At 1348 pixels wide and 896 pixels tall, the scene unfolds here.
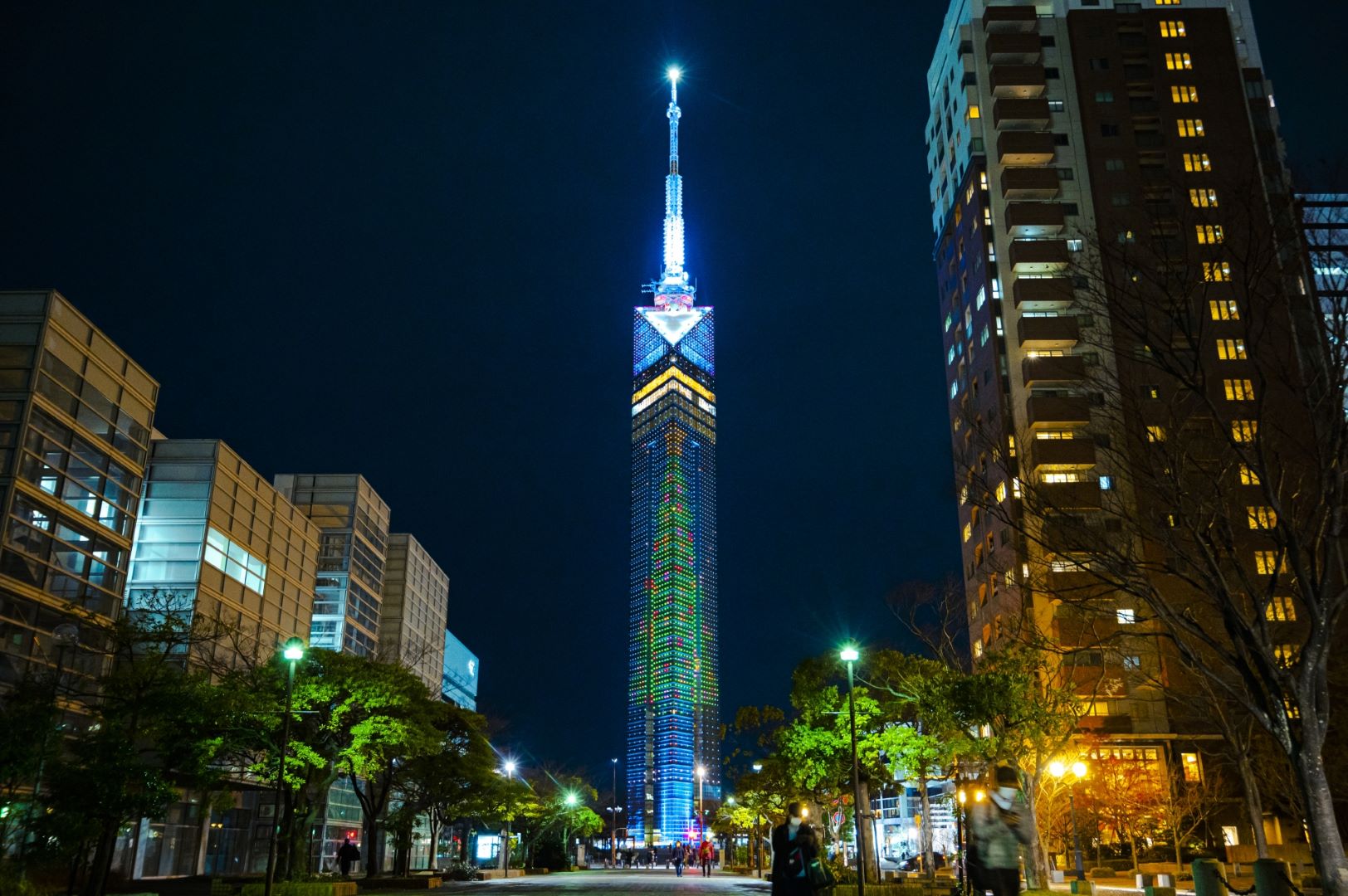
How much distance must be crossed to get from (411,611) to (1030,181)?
62.9m

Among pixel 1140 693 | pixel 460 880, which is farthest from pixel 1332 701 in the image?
pixel 460 880

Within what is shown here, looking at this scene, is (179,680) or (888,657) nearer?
(179,680)

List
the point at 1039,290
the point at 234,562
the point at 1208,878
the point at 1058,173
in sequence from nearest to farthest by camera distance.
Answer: the point at 1208,878, the point at 234,562, the point at 1039,290, the point at 1058,173

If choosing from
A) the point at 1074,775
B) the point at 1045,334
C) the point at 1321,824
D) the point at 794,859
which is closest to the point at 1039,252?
the point at 1045,334

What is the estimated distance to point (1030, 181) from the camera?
77000 millimetres

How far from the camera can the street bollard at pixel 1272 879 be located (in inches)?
551

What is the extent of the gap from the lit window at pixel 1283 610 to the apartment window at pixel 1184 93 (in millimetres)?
40090

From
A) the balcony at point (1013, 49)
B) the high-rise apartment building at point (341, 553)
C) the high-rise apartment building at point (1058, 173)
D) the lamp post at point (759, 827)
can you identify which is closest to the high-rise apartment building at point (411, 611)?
the high-rise apartment building at point (341, 553)

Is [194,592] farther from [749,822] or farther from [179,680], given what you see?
[749,822]

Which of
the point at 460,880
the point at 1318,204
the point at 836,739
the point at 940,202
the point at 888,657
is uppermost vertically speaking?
the point at 940,202

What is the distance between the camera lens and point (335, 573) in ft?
233

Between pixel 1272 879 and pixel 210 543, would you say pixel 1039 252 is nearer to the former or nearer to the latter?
pixel 210 543

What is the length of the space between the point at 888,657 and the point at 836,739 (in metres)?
3.81

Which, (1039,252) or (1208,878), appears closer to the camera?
(1208,878)
